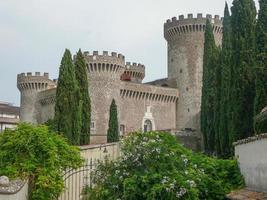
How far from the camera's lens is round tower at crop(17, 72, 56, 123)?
185 feet

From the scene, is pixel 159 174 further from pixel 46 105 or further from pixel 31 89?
pixel 31 89

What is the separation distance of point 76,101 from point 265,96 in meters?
18.0

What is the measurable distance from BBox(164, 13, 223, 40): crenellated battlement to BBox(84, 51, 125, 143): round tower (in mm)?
9905

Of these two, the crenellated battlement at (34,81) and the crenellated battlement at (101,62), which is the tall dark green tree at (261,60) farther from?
the crenellated battlement at (34,81)

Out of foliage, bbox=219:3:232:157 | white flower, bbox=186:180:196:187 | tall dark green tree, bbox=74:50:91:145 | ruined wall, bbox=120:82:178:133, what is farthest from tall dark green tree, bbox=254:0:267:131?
ruined wall, bbox=120:82:178:133

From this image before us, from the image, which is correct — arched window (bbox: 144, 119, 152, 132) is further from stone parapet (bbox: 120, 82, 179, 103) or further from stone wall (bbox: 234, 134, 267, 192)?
stone wall (bbox: 234, 134, 267, 192)

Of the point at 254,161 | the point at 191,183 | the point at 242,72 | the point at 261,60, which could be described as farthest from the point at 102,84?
the point at 254,161

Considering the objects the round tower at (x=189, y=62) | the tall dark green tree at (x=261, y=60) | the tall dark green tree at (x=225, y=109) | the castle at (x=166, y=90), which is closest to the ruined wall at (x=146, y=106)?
the castle at (x=166, y=90)

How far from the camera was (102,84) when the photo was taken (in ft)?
162

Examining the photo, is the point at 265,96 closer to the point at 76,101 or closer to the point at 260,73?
the point at 260,73

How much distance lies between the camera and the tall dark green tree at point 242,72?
25797mm

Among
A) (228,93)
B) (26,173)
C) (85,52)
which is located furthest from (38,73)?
(26,173)

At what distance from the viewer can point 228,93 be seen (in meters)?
27.8

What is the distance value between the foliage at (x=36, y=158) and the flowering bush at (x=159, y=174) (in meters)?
1.88
